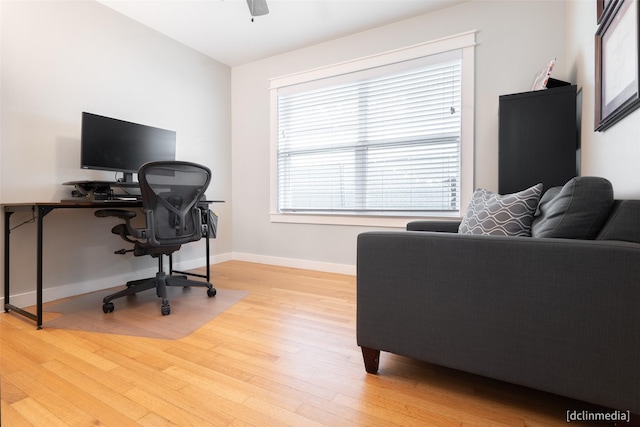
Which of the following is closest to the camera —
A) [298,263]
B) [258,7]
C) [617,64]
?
[617,64]

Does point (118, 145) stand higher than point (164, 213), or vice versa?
point (118, 145)

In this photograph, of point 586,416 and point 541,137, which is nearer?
point 586,416

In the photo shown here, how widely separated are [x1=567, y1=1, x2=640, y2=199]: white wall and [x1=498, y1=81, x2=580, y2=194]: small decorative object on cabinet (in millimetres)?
74

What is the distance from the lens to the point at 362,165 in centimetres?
324

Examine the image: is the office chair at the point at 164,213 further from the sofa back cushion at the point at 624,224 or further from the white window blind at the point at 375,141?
the sofa back cushion at the point at 624,224

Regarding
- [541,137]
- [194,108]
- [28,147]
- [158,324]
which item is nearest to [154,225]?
[158,324]

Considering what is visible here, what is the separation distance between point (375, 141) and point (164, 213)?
6.84 ft

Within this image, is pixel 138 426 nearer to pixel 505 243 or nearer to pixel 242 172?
pixel 505 243

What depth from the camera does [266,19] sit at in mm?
2932

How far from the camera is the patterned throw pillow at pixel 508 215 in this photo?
133 cm

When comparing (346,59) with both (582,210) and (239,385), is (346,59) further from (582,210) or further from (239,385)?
(239,385)

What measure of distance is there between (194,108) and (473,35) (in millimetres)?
2946

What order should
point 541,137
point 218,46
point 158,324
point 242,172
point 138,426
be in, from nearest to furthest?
1. point 138,426
2. point 158,324
3. point 541,137
4. point 218,46
5. point 242,172

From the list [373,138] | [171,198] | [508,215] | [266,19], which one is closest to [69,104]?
[171,198]
